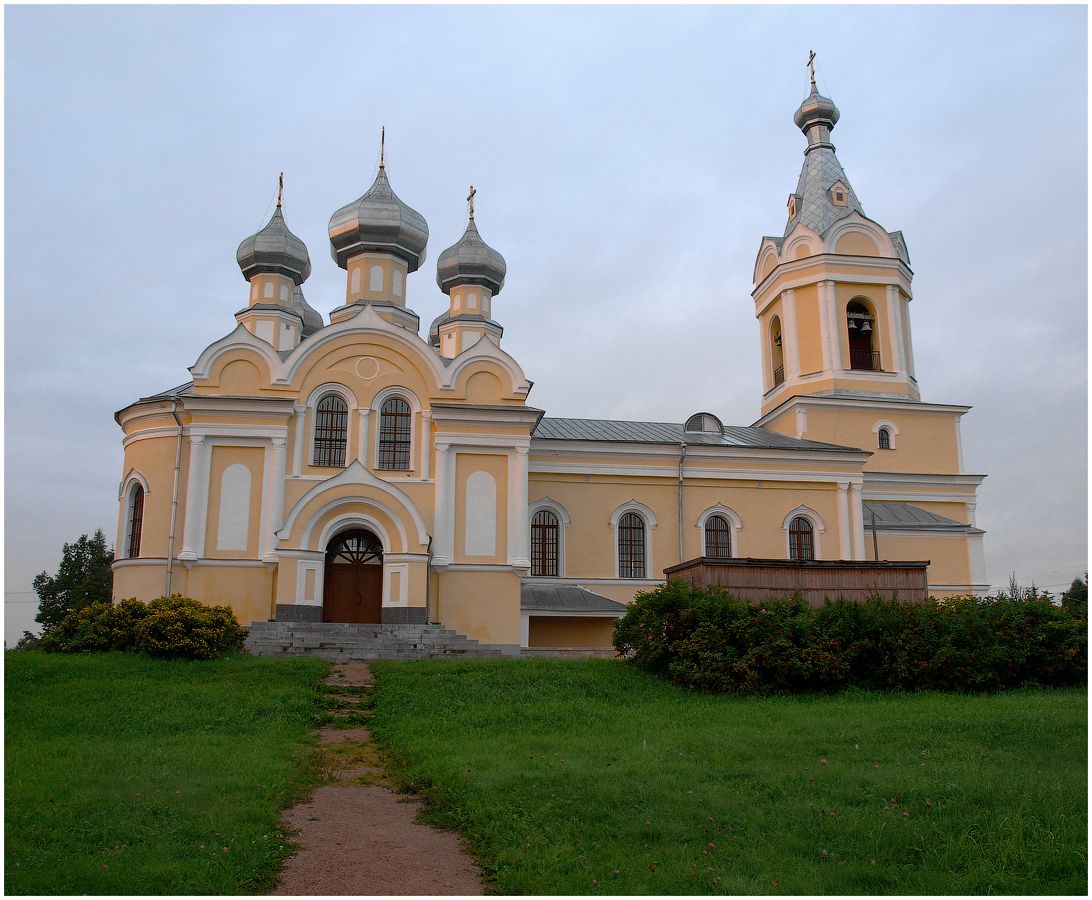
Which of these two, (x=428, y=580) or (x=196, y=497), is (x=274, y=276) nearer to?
(x=196, y=497)

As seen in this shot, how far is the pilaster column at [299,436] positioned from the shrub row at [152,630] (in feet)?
16.0

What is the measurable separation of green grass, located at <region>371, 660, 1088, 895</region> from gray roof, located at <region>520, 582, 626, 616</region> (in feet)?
32.6

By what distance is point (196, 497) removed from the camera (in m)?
21.3

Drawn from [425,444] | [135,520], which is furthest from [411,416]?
[135,520]

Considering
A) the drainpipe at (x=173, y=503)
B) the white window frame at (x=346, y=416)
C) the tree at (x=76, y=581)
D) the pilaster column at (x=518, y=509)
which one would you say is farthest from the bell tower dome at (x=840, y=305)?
the tree at (x=76, y=581)

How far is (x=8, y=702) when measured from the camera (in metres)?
12.2

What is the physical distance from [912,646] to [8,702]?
12541 mm

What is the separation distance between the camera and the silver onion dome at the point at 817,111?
33.9 m

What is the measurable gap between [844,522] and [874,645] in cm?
1263

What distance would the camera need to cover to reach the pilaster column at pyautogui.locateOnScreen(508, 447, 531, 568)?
71.6 feet

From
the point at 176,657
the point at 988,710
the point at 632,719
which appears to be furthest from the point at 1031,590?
the point at 176,657

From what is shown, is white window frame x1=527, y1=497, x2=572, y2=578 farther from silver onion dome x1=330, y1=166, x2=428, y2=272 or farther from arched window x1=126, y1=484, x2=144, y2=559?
arched window x1=126, y1=484, x2=144, y2=559

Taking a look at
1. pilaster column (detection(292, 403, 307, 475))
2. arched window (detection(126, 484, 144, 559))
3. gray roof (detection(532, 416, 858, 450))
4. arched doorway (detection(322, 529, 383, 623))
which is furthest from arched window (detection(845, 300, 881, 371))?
arched window (detection(126, 484, 144, 559))

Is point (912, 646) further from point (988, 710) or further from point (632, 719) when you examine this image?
point (632, 719)
